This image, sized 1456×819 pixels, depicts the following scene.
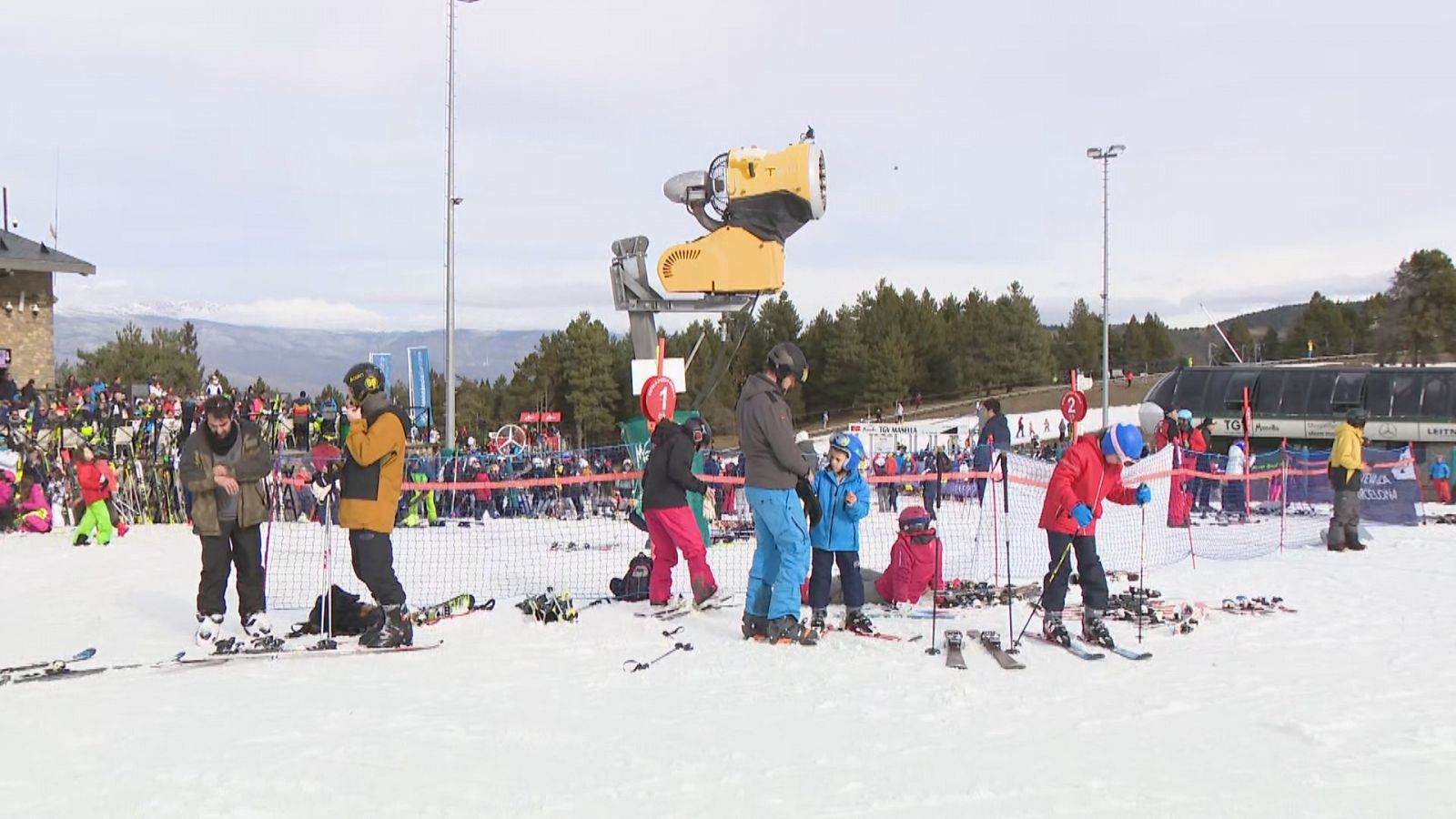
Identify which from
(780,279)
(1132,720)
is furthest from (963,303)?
(1132,720)

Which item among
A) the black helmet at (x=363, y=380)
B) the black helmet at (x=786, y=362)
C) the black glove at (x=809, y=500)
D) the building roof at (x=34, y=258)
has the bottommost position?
the black glove at (x=809, y=500)

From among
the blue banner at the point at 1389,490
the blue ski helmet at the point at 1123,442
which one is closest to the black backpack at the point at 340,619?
the blue ski helmet at the point at 1123,442

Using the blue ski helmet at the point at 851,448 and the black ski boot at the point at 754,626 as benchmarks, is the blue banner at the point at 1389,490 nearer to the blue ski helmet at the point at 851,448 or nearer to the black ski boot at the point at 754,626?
the blue ski helmet at the point at 851,448

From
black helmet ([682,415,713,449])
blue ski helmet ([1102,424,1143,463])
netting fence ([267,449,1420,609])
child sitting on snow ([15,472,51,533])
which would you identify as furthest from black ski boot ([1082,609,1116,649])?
child sitting on snow ([15,472,51,533])

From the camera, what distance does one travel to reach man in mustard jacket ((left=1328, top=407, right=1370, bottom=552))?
12133 millimetres

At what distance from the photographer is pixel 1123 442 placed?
6898mm

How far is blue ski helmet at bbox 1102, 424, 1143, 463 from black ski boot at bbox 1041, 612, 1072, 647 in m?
1.18

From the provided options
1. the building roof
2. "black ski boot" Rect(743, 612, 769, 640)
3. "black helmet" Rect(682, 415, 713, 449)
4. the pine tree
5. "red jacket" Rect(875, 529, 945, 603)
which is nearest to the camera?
"black ski boot" Rect(743, 612, 769, 640)

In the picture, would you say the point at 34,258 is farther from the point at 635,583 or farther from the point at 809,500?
the point at 809,500

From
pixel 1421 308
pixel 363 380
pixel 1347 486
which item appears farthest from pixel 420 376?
pixel 1421 308

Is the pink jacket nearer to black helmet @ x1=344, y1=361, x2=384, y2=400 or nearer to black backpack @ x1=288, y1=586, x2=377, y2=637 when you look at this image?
black backpack @ x1=288, y1=586, x2=377, y2=637

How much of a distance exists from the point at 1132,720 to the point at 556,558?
7854 mm

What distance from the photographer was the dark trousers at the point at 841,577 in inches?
292

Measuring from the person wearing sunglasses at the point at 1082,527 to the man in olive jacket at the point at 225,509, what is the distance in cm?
546
